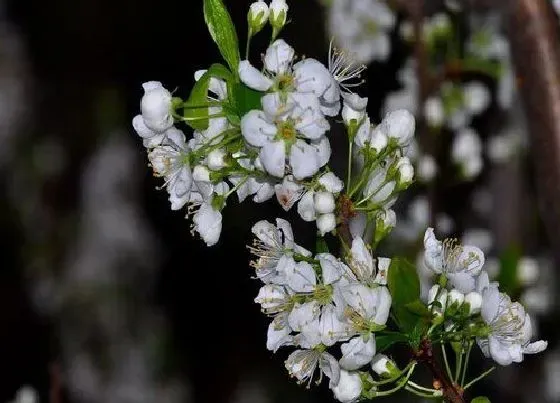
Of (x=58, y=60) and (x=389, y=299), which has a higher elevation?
(x=389, y=299)

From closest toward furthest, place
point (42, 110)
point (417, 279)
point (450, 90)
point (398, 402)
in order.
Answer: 1. point (417, 279)
2. point (450, 90)
3. point (398, 402)
4. point (42, 110)

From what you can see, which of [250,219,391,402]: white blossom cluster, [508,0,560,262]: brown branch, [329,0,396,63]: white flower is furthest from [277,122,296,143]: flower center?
[329,0,396,63]: white flower

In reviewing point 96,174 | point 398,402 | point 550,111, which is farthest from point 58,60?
point 550,111

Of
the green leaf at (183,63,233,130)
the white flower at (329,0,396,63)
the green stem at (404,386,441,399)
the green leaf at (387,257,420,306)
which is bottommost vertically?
the white flower at (329,0,396,63)

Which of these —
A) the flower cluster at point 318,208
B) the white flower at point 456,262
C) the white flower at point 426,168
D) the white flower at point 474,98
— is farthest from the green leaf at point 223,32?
the white flower at point 474,98

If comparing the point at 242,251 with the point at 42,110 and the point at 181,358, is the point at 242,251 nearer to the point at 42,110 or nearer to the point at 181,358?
the point at 181,358

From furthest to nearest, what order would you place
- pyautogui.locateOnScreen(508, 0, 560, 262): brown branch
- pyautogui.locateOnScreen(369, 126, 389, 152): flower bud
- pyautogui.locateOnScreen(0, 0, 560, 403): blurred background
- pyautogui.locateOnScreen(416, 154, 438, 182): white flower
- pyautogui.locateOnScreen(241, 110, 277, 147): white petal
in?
pyautogui.locateOnScreen(0, 0, 560, 403): blurred background < pyautogui.locateOnScreen(416, 154, 438, 182): white flower < pyautogui.locateOnScreen(508, 0, 560, 262): brown branch < pyautogui.locateOnScreen(369, 126, 389, 152): flower bud < pyautogui.locateOnScreen(241, 110, 277, 147): white petal

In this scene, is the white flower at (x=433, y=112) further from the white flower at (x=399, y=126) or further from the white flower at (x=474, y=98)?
the white flower at (x=399, y=126)

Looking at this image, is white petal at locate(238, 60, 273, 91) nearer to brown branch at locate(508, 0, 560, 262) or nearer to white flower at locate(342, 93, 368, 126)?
white flower at locate(342, 93, 368, 126)
